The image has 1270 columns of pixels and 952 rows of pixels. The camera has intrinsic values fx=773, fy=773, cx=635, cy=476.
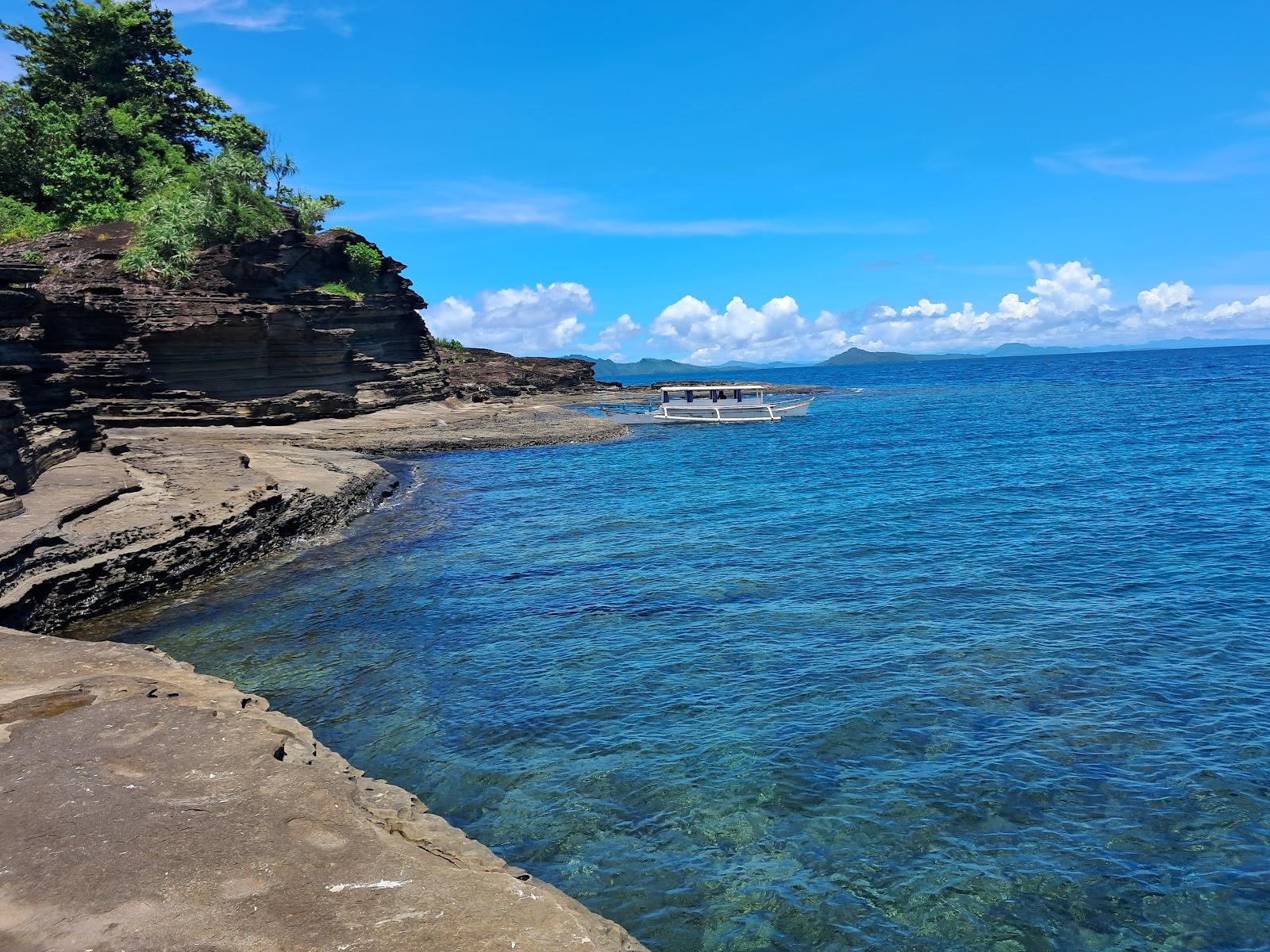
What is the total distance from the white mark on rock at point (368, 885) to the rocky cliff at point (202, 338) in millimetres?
21444

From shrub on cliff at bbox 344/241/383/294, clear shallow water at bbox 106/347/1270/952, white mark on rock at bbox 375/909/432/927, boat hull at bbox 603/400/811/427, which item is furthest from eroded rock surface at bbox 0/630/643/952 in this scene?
boat hull at bbox 603/400/811/427

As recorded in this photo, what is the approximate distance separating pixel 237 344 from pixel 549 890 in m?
38.8

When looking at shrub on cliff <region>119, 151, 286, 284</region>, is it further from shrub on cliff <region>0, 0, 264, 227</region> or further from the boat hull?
the boat hull

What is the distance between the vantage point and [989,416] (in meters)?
56.7

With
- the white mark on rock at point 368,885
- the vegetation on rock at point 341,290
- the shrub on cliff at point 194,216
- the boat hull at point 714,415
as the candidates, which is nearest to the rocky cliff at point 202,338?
the vegetation on rock at point 341,290

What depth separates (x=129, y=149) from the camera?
4797 centimetres

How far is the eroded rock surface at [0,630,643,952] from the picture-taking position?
4.70m

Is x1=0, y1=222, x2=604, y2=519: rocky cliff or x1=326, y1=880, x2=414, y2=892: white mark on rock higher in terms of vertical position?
x1=0, y1=222, x2=604, y2=519: rocky cliff

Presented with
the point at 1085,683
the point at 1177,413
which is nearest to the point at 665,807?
the point at 1085,683

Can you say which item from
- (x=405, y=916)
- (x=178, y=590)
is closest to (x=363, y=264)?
(x=178, y=590)

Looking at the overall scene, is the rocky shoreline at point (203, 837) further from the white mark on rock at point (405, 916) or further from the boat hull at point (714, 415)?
the boat hull at point (714, 415)

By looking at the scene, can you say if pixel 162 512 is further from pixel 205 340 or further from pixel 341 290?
pixel 341 290

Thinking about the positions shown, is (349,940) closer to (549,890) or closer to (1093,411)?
(549,890)

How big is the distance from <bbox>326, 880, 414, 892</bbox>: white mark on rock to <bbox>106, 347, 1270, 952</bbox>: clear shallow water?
2.31m
